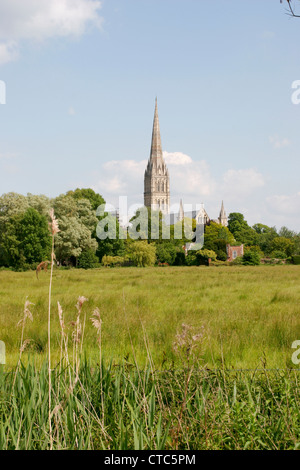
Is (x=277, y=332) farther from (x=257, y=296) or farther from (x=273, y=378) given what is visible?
(x=257, y=296)

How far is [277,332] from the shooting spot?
8.00m

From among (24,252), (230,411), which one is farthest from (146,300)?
(24,252)

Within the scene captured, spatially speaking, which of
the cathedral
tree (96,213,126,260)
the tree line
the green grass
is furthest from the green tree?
the cathedral

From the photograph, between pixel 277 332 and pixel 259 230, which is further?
pixel 259 230

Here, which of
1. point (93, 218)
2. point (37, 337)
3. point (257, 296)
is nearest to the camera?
point (37, 337)

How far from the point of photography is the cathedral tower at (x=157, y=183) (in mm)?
144500

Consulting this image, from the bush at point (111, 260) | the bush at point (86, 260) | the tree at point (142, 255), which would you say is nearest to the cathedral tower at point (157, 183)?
the tree at point (142, 255)

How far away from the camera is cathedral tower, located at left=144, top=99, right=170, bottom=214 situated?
14450cm

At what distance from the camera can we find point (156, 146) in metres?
138

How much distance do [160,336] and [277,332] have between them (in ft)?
7.41

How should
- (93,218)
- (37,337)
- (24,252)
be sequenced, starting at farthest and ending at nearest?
1. (93,218)
2. (24,252)
3. (37,337)

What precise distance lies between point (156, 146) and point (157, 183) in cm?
1854

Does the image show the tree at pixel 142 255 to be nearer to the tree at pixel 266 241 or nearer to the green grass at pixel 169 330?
the tree at pixel 266 241

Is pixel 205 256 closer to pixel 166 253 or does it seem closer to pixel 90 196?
pixel 166 253
